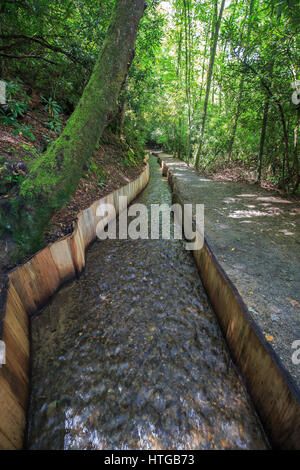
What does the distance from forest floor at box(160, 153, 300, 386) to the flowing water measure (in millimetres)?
590

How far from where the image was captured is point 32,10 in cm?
307

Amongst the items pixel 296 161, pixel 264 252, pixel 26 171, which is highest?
pixel 296 161

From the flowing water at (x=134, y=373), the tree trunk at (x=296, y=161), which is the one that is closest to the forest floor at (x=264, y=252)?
the tree trunk at (x=296, y=161)

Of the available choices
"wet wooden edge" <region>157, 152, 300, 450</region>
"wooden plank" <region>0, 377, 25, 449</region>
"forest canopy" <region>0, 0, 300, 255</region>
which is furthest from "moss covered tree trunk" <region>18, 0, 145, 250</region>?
"wet wooden edge" <region>157, 152, 300, 450</region>

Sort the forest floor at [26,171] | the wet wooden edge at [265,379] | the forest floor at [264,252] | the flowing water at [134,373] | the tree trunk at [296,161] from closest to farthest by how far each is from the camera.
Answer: the wet wooden edge at [265,379] < the flowing water at [134,373] < the forest floor at [264,252] < the forest floor at [26,171] < the tree trunk at [296,161]

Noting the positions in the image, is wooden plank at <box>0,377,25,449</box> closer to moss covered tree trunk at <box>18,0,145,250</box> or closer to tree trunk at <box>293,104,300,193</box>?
moss covered tree trunk at <box>18,0,145,250</box>

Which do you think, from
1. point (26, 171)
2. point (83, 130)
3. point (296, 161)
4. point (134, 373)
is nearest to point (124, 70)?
point (83, 130)

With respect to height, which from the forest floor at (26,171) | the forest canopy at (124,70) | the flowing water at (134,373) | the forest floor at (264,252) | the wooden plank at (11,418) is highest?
the forest canopy at (124,70)

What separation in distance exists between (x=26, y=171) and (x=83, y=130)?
1.05 meters

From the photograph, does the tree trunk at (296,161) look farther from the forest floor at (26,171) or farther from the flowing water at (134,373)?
the forest floor at (26,171)

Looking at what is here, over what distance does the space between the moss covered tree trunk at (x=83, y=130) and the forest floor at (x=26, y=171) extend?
23 centimetres

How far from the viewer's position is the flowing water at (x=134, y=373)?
1.58 metres

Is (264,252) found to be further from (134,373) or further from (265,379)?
(134,373)

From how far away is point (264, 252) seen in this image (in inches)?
126
